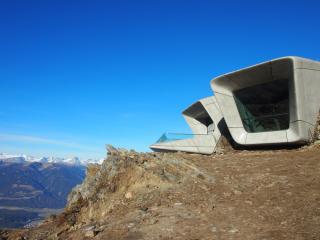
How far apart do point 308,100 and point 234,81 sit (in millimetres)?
7370

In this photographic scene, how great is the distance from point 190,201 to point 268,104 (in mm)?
20438

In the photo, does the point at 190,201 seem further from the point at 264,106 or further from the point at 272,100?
the point at 264,106

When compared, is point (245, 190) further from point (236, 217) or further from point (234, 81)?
point (234, 81)

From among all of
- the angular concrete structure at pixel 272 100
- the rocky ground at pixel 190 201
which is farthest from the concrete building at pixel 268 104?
the rocky ground at pixel 190 201


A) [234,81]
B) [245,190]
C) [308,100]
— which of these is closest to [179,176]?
[245,190]

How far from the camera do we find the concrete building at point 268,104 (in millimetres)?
28875

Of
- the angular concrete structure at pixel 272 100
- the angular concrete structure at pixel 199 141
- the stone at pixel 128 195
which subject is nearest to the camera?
the stone at pixel 128 195

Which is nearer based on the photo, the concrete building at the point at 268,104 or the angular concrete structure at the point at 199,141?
the concrete building at the point at 268,104

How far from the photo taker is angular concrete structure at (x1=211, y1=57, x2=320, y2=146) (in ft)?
→ 94.7

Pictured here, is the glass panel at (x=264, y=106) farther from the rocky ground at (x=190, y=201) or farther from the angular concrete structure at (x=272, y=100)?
the rocky ground at (x=190, y=201)

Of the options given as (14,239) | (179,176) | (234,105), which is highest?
(234,105)

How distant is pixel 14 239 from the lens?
18141 millimetres

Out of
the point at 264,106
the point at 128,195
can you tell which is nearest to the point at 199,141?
the point at 264,106

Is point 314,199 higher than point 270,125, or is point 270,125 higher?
point 270,125
